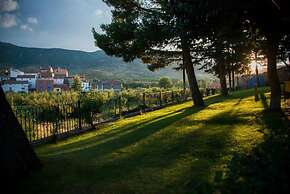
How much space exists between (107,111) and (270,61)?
28.6ft

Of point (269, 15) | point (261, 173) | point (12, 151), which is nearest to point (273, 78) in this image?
point (269, 15)

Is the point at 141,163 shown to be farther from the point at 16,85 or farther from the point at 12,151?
the point at 16,85

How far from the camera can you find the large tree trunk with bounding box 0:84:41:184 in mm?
5402

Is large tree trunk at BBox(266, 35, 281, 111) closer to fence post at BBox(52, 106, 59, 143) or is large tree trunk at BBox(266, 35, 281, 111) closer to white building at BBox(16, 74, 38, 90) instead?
fence post at BBox(52, 106, 59, 143)

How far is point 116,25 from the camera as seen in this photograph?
1927 cm

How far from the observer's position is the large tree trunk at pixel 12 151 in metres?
5.40

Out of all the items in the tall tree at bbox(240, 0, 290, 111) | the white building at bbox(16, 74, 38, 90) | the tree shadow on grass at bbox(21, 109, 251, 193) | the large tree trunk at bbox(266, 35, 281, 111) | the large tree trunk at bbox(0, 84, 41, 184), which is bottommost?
the tree shadow on grass at bbox(21, 109, 251, 193)

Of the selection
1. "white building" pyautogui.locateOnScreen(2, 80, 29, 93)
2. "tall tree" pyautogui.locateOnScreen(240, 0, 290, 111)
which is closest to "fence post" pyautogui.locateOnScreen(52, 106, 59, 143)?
"tall tree" pyautogui.locateOnScreen(240, 0, 290, 111)

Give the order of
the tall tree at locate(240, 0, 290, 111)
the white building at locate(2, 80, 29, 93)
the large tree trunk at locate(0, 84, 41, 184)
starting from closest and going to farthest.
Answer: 1. the large tree trunk at locate(0, 84, 41, 184)
2. the tall tree at locate(240, 0, 290, 111)
3. the white building at locate(2, 80, 29, 93)

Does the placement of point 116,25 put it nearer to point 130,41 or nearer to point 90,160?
point 130,41

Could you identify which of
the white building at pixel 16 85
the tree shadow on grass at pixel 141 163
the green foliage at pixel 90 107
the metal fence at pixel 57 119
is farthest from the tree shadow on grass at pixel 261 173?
the white building at pixel 16 85

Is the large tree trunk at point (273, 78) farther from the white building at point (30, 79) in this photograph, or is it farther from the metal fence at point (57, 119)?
the white building at point (30, 79)

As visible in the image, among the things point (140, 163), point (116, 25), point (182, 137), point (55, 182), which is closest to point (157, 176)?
point (140, 163)

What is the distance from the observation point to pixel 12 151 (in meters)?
5.59
